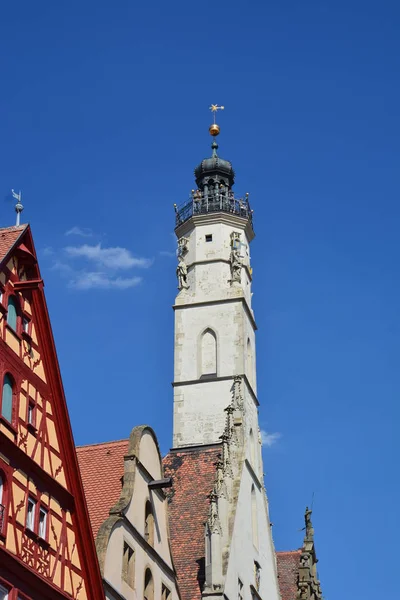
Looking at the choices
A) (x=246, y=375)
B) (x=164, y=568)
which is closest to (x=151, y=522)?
(x=164, y=568)

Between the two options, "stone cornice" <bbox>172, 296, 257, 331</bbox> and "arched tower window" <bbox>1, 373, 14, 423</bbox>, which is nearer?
"arched tower window" <bbox>1, 373, 14, 423</bbox>

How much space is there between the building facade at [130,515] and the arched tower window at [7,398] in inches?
206

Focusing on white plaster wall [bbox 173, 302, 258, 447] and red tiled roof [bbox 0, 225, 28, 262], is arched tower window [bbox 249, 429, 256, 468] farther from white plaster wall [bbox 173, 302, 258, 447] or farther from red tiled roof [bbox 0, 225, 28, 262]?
red tiled roof [bbox 0, 225, 28, 262]

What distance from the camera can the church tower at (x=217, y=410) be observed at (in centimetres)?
3681

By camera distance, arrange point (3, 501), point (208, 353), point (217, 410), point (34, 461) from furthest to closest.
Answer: point (208, 353)
point (217, 410)
point (34, 461)
point (3, 501)

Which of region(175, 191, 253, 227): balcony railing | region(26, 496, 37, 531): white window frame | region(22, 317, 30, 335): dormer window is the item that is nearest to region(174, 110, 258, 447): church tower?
region(175, 191, 253, 227): balcony railing

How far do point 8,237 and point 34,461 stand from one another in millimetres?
4662

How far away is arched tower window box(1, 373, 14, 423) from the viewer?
2198 cm

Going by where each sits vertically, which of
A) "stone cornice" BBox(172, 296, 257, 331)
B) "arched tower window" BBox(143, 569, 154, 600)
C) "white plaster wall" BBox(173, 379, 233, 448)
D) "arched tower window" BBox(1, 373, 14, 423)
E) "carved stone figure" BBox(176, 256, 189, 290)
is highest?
"carved stone figure" BBox(176, 256, 189, 290)

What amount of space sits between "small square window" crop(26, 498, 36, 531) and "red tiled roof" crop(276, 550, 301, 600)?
27.3 metres

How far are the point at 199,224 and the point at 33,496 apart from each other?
27.4 metres

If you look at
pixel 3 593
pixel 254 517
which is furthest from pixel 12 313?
pixel 254 517

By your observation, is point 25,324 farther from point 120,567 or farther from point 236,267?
point 236,267

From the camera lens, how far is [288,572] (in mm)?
49781
